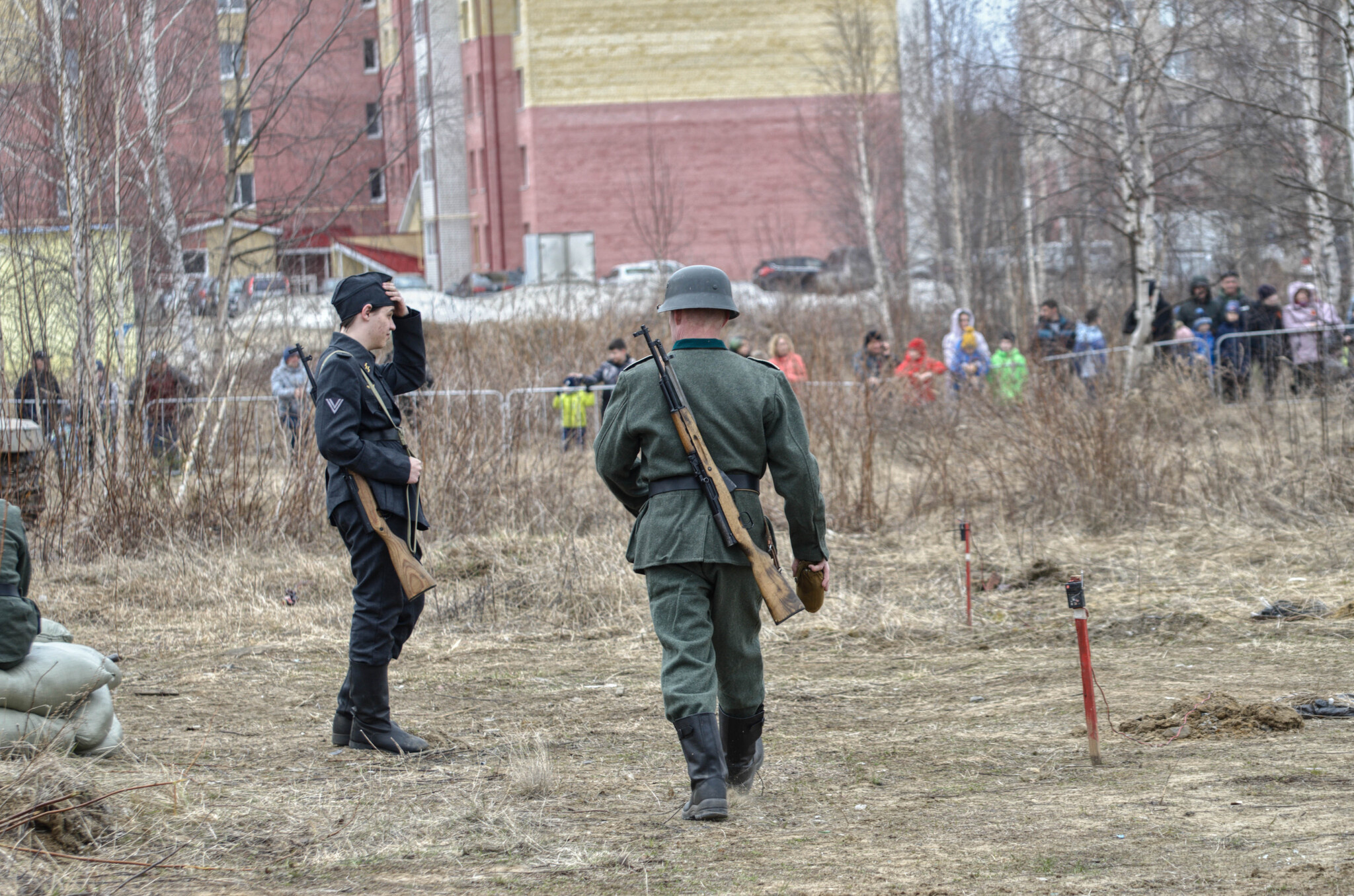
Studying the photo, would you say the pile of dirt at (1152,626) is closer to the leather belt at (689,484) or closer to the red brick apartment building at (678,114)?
the leather belt at (689,484)

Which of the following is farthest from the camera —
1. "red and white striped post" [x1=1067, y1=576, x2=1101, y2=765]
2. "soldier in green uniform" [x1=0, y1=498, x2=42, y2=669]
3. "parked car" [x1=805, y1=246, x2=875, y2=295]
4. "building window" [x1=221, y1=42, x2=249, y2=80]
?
"parked car" [x1=805, y1=246, x2=875, y2=295]

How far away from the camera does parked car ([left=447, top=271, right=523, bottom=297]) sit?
3244cm

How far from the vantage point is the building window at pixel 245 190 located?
14.7 meters

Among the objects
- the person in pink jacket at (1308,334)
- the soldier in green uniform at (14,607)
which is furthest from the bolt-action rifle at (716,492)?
the person in pink jacket at (1308,334)

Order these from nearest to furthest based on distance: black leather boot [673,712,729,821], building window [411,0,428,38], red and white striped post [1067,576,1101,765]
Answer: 1. black leather boot [673,712,729,821]
2. red and white striped post [1067,576,1101,765]
3. building window [411,0,428,38]

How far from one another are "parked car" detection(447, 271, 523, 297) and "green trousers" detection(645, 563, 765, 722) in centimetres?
2510

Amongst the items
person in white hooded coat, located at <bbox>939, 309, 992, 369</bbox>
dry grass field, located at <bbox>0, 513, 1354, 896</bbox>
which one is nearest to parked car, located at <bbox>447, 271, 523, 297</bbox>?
person in white hooded coat, located at <bbox>939, 309, 992, 369</bbox>

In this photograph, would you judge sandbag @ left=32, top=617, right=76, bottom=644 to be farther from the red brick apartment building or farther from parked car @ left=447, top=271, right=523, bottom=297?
the red brick apartment building

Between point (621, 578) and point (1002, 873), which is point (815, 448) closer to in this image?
point (621, 578)

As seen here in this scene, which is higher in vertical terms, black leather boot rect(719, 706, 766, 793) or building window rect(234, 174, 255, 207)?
building window rect(234, 174, 255, 207)

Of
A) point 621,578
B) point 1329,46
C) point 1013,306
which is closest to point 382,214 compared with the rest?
point 1013,306

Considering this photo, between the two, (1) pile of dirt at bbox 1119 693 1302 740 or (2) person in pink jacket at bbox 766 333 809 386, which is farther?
(2) person in pink jacket at bbox 766 333 809 386

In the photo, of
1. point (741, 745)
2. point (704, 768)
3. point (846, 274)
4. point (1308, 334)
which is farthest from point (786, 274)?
point (704, 768)

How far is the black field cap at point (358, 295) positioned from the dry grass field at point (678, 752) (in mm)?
1808
